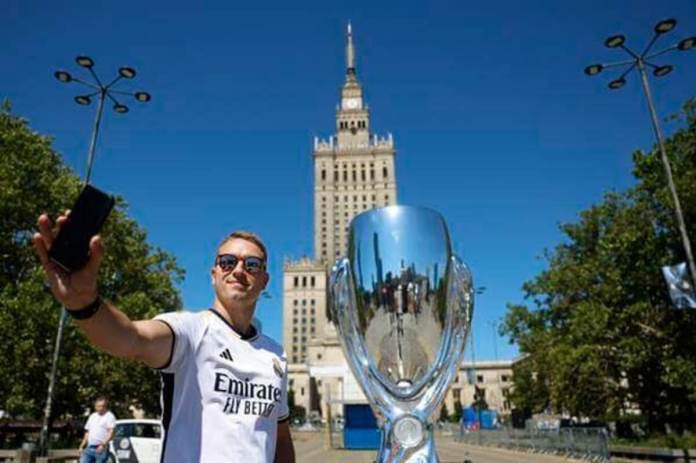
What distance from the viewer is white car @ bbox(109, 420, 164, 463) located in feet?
38.2

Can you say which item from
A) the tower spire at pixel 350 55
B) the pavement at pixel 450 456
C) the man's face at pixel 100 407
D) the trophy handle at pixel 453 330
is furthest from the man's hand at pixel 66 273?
the tower spire at pixel 350 55

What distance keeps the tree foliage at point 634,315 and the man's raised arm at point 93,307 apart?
18.3 metres

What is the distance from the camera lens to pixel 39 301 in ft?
59.5

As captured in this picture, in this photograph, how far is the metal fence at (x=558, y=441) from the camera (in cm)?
1847

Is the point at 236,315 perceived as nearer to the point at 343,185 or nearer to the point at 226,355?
the point at 226,355

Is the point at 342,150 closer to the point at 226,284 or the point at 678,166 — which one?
the point at 678,166

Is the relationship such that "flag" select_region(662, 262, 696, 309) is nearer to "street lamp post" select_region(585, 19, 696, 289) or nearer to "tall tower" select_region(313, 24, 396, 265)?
"street lamp post" select_region(585, 19, 696, 289)

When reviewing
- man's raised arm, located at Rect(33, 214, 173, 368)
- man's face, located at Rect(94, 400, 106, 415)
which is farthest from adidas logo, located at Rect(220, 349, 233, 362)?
man's face, located at Rect(94, 400, 106, 415)

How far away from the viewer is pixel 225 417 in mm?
1921

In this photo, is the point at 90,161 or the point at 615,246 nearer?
the point at 90,161

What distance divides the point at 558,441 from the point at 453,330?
2309 centimetres

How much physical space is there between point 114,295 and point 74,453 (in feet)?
28.3

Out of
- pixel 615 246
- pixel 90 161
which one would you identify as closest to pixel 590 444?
pixel 615 246

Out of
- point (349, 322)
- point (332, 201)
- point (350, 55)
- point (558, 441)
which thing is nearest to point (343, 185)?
point (332, 201)
